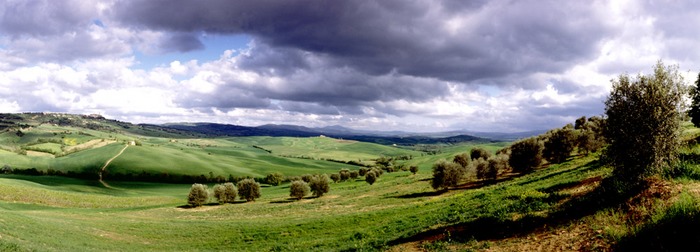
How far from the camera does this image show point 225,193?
98.8m

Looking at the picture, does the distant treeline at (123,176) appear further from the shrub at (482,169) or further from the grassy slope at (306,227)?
the grassy slope at (306,227)

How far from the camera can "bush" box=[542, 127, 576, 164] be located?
74.9 meters

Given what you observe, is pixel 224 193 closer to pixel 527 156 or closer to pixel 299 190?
pixel 299 190

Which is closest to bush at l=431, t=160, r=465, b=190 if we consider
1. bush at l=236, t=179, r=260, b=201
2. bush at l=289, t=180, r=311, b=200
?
bush at l=289, t=180, r=311, b=200

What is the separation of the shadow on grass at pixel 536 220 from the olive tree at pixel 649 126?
1748mm

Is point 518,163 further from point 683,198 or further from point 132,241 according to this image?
point 132,241

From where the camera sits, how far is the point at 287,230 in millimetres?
43406

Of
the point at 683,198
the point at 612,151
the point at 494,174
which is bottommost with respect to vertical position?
the point at 494,174

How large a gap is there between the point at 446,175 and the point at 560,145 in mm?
26858

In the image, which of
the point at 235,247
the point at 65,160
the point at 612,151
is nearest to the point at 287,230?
the point at 235,247

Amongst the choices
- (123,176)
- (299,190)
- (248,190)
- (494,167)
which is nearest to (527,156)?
(494,167)

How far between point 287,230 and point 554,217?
32042 mm

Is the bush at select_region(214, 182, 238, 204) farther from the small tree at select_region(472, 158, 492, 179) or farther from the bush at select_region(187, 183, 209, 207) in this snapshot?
the small tree at select_region(472, 158, 492, 179)

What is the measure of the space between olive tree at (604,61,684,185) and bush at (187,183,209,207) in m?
92.3
